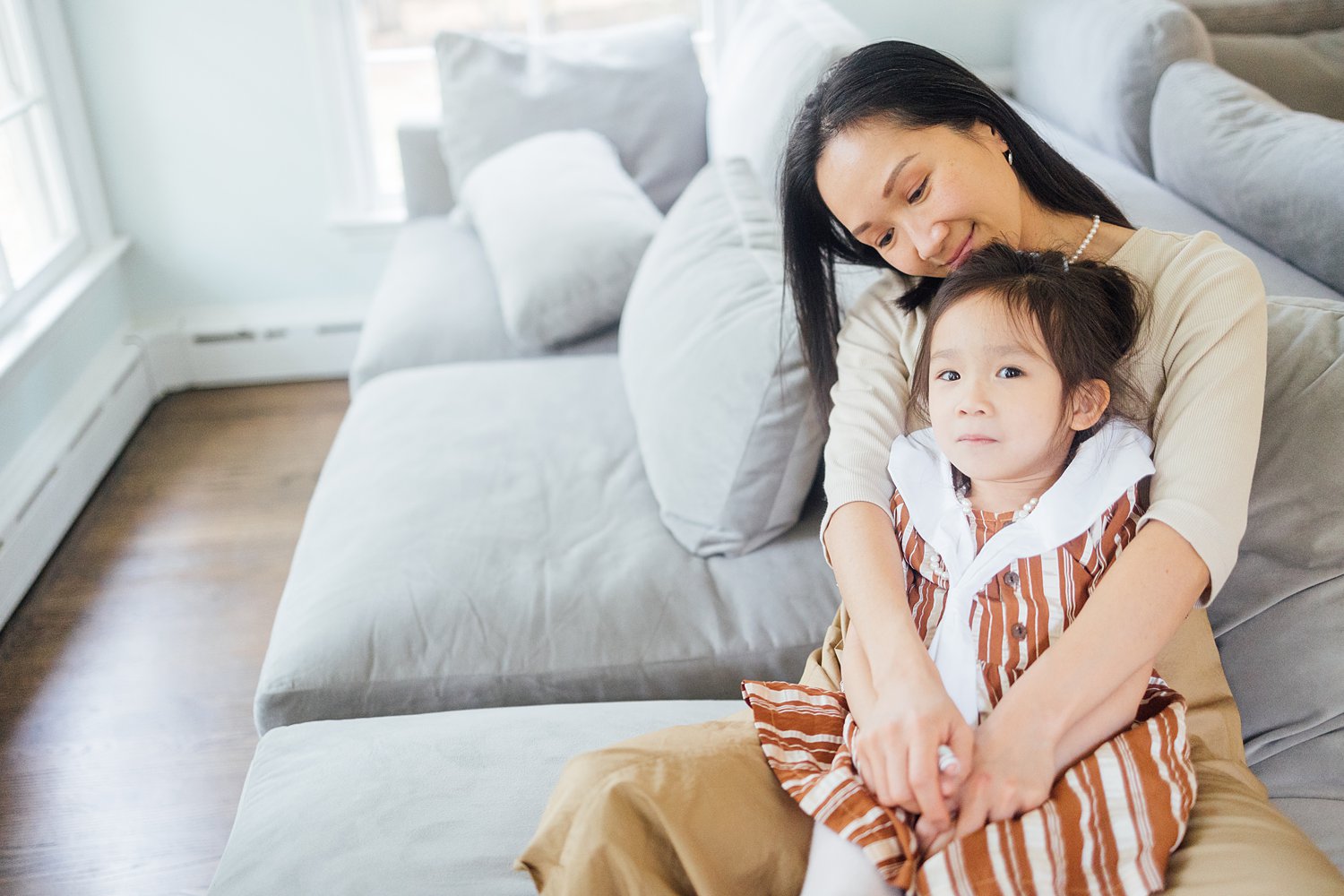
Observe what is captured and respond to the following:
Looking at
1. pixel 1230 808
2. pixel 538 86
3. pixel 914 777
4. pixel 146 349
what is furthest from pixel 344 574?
pixel 146 349

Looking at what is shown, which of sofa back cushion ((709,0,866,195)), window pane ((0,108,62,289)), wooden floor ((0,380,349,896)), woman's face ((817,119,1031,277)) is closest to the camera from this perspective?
woman's face ((817,119,1031,277))

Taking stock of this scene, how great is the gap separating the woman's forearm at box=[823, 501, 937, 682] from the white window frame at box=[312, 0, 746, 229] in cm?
217

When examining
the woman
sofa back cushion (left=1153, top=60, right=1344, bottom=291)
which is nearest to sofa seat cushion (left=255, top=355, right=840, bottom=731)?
the woman

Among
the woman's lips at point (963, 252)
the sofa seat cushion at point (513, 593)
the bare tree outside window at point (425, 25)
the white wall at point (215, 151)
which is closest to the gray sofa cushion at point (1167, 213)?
the woman's lips at point (963, 252)

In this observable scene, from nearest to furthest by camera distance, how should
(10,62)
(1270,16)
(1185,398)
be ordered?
(1185,398) → (1270,16) → (10,62)

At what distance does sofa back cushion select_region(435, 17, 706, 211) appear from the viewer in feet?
9.02

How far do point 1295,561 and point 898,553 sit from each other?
391 millimetres

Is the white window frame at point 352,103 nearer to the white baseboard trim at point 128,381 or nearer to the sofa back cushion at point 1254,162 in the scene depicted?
the white baseboard trim at point 128,381

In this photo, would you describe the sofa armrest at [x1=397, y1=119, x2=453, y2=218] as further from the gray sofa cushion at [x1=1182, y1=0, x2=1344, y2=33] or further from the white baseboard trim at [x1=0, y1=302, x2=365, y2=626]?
the gray sofa cushion at [x1=1182, y1=0, x2=1344, y2=33]

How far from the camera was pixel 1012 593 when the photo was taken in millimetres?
1056

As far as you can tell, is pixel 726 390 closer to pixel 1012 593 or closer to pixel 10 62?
pixel 1012 593

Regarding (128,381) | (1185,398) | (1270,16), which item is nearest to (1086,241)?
(1185,398)

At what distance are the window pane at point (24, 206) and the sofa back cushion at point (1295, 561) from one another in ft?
8.30

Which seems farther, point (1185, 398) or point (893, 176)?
point (893, 176)
